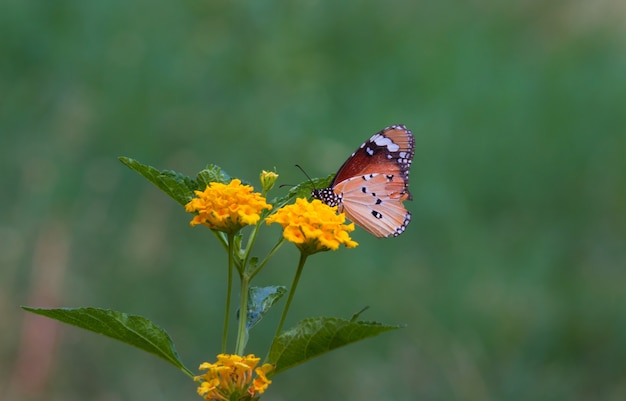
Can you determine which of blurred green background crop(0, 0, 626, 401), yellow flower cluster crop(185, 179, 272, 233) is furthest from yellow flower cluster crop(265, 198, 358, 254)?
blurred green background crop(0, 0, 626, 401)

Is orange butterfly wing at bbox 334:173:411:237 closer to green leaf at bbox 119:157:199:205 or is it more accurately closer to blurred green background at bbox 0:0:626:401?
green leaf at bbox 119:157:199:205

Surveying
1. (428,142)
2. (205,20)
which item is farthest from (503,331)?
(205,20)

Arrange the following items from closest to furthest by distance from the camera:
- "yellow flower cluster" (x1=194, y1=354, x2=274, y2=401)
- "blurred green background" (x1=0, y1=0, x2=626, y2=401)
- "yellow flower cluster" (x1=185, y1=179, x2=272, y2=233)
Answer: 1. "yellow flower cluster" (x1=194, y1=354, x2=274, y2=401)
2. "yellow flower cluster" (x1=185, y1=179, x2=272, y2=233)
3. "blurred green background" (x1=0, y1=0, x2=626, y2=401)

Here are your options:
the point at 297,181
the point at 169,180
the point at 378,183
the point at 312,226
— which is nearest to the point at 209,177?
the point at 169,180

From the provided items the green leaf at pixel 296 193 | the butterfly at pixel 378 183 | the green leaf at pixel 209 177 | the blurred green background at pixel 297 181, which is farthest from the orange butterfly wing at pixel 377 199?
the blurred green background at pixel 297 181

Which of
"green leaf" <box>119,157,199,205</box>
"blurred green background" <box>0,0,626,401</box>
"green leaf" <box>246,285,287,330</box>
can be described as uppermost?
"blurred green background" <box>0,0,626,401</box>

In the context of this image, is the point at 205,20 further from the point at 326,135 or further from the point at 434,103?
the point at 434,103
